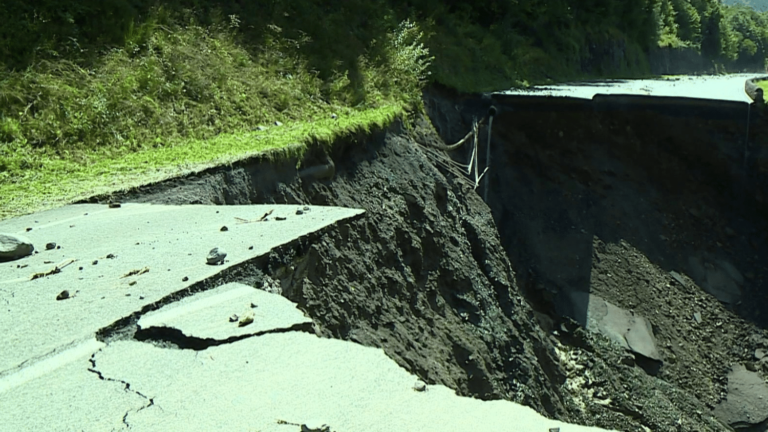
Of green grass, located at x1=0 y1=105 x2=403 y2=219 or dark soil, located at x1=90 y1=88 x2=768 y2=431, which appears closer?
green grass, located at x1=0 y1=105 x2=403 y2=219

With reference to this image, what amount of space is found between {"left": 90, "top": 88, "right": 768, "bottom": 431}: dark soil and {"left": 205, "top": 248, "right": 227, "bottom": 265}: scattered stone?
1.27 ft

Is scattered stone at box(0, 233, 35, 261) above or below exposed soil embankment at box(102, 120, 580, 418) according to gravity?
above

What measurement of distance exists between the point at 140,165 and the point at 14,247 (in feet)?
9.92

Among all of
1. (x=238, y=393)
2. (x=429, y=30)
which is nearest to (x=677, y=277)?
(x=429, y=30)

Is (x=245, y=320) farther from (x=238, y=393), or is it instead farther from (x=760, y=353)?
(x=760, y=353)

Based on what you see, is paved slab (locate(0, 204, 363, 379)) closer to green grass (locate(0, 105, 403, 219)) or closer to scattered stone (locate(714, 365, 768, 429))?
green grass (locate(0, 105, 403, 219))

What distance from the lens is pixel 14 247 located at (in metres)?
5.45

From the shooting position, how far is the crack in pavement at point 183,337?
3854mm

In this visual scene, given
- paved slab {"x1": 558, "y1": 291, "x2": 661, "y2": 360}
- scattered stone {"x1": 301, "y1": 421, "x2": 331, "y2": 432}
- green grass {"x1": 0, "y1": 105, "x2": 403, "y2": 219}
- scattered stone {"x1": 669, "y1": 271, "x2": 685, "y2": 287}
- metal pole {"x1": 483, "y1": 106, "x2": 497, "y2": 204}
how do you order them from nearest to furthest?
scattered stone {"x1": 301, "y1": 421, "x2": 331, "y2": 432} < green grass {"x1": 0, "y1": 105, "x2": 403, "y2": 219} < paved slab {"x1": 558, "y1": 291, "x2": 661, "y2": 360} < scattered stone {"x1": 669, "y1": 271, "x2": 685, "y2": 287} < metal pole {"x1": 483, "y1": 106, "x2": 497, "y2": 204}

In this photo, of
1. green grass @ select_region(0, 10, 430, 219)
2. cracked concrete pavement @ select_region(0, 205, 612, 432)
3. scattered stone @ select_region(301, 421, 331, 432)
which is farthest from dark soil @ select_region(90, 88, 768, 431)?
scattered stone @ select_region(301, 421, 331, 432)

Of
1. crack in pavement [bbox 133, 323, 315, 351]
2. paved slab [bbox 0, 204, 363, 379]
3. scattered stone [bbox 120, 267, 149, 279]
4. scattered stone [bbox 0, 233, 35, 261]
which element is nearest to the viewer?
crack in pavement [bbox 133, 323, 315, 351]

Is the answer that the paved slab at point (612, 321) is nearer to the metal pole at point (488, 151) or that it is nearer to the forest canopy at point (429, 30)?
the metal pole at point (488, 151)

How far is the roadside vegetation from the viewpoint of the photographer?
28.1 feet

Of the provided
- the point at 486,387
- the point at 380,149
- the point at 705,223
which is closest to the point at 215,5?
the point at 380,149
